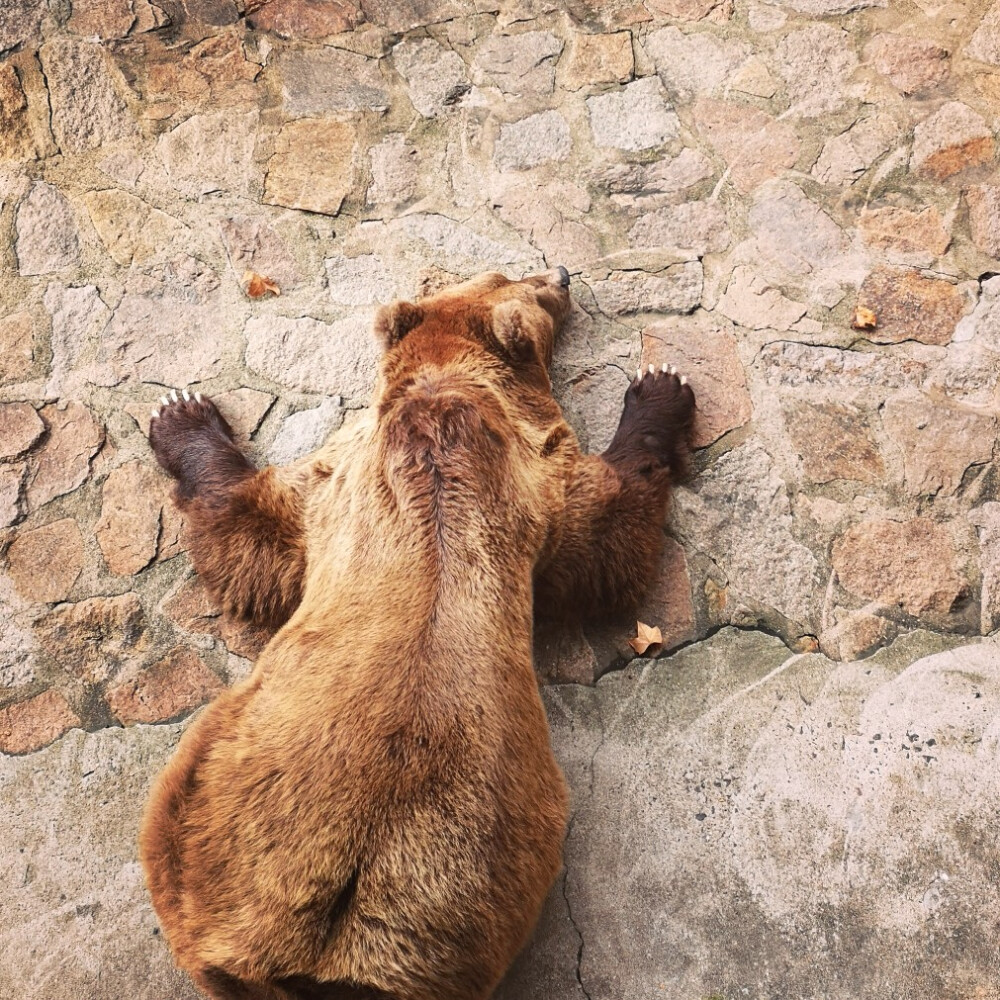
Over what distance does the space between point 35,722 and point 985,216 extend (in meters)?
5.32

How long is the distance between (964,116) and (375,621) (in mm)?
4612

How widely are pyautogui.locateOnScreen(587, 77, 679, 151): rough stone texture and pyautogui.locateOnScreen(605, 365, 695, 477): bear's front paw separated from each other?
1779 millimetres

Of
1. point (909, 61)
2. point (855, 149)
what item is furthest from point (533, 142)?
point (909, 61)

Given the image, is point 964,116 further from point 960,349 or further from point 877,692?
point 877,692

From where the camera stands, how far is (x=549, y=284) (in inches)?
183

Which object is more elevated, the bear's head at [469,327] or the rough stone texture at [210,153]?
the rough stone texture at [210,153]

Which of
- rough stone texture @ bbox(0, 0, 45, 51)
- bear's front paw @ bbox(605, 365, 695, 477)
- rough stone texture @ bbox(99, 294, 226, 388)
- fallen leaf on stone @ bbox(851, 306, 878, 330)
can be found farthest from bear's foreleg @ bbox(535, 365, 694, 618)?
rough stone texture @ bbox(0, 0, 45, 51)

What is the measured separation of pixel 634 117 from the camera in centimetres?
552

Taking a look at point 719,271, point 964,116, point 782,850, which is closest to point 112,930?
point 782,850

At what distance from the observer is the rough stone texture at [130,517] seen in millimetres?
4176

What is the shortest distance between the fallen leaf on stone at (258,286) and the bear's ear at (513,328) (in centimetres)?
147

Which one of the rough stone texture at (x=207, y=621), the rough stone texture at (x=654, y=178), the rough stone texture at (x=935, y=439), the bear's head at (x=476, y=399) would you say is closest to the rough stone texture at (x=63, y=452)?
the rough stone texture at (x=207, y=621)

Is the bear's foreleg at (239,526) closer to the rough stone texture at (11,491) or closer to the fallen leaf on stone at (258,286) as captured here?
the rough stone texture at (11,491)

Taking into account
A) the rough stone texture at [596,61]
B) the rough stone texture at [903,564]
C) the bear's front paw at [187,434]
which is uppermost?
the rough stone texture at [596,61]
